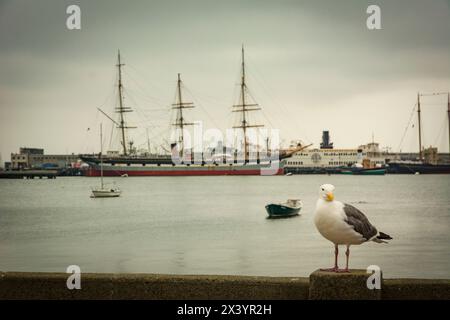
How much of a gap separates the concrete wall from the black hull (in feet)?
489

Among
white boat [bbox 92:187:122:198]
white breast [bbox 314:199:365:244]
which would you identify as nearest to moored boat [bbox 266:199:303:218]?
white boat [bbox 92:187:122:198]

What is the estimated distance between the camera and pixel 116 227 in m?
34.3

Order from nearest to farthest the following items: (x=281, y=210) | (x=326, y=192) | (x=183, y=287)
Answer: (x=326, y=192), (x=183, y=287), (x=281, y=210)

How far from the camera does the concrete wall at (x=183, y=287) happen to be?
6.21 metres

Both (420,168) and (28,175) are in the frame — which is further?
(420,168)

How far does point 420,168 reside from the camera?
490ft

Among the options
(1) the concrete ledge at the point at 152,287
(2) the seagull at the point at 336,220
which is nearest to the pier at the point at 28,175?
(1) the concrete ledge at the point at 152,287

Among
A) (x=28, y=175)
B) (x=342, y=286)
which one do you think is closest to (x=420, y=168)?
(x=28, y=175)

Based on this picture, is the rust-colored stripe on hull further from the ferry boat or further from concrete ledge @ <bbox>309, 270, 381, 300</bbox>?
concrete ledge @ <bbox>309, 270, 381, 300</bbox>

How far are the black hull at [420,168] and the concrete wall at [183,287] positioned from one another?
14891cm

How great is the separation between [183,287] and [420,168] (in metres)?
150

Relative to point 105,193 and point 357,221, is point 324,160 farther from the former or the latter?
point 357,221
